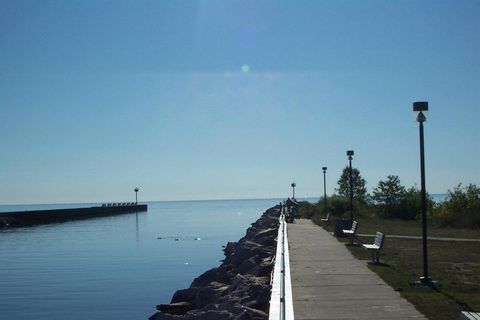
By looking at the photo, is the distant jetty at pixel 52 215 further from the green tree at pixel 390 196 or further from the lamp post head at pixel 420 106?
the lamp post head at pixel 420 106

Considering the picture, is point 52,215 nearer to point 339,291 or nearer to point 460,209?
point 460,209

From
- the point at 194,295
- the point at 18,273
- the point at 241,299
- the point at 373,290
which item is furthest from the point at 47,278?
the point at 373,290

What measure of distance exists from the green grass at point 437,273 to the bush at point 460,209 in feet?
31.7

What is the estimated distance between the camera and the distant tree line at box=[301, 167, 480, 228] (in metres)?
30.4

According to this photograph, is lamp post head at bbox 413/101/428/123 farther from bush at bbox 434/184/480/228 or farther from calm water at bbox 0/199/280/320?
bush at bbox 434/184/480/228

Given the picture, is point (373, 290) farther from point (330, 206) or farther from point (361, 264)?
point (330, 206)

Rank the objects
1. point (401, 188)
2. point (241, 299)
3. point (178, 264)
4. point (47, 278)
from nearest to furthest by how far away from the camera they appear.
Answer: point (241, 299) → point (47, 278) → point (178, 264) → point (401, 188)

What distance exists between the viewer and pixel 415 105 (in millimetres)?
12133

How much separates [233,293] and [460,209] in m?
24.3

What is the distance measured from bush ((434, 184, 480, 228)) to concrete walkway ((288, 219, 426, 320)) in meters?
14.9

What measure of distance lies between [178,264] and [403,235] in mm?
10412

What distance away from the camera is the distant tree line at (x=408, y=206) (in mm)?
30380

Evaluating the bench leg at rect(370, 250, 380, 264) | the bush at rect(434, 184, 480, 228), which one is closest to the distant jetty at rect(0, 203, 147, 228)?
the bush at rect(434, 184, 480, 228)

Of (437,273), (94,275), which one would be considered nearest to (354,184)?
(94,275)
